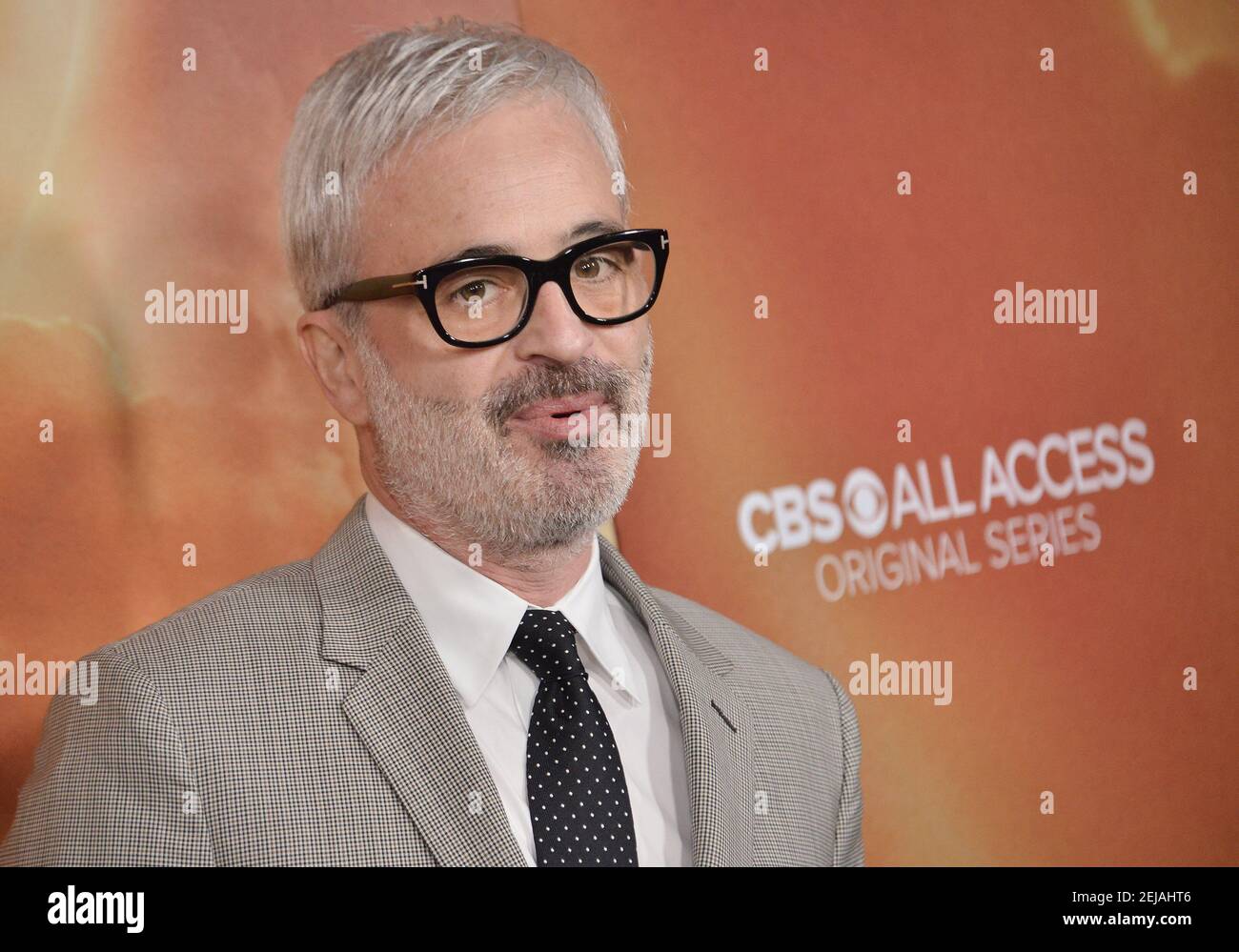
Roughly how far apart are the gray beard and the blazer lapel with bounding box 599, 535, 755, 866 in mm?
198

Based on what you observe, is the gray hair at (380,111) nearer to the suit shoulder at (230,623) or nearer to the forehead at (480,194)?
the forehead at (480,194)

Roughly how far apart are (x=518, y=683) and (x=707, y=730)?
279 millimetres

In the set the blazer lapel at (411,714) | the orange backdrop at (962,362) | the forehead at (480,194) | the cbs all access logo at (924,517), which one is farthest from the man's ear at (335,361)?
the cbs all access logo at (924,517)

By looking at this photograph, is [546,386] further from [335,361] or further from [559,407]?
[335,361]

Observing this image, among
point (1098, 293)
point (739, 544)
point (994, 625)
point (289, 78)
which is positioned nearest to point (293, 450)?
point (289, 78)

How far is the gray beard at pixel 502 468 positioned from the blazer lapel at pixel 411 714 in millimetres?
123

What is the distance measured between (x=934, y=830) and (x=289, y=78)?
6.35 feet

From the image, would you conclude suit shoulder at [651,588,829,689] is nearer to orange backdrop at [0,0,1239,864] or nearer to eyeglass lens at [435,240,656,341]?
orange backdrop at [0,0,1239,864]

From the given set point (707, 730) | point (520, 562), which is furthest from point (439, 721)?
point (707, 730)

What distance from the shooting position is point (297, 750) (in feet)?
5.33

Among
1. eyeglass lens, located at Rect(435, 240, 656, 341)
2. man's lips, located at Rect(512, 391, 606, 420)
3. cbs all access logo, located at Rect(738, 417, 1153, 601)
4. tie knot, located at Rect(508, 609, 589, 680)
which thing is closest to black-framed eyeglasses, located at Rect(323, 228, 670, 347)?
eyeglass lens, located at Rect(435, 240, 656, 341)

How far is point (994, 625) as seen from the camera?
102 inches

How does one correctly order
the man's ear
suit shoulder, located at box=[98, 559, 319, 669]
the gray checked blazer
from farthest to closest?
the man's ear, suit shoulder, located at box=[98, 559, 319, 669], the gray checked blazer

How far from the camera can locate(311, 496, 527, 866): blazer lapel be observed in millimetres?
1592
